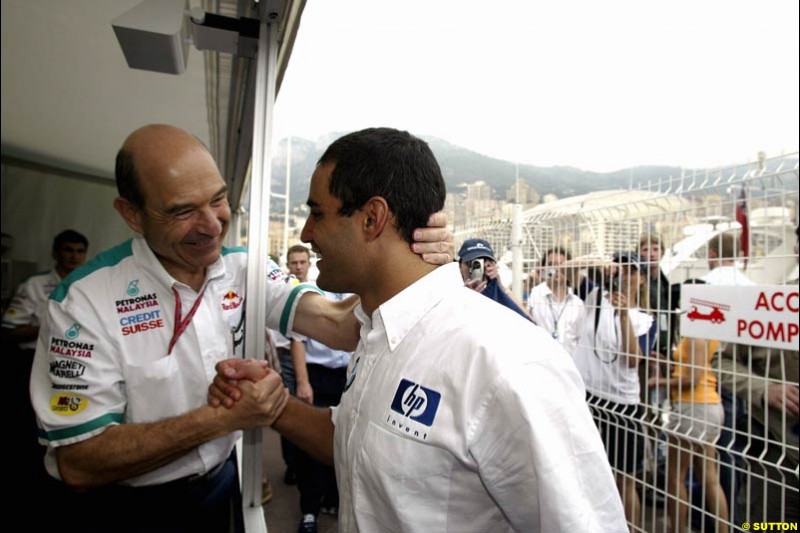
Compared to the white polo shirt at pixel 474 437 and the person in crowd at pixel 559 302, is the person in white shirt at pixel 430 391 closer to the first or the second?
the white polo shirt at pixel 474 437

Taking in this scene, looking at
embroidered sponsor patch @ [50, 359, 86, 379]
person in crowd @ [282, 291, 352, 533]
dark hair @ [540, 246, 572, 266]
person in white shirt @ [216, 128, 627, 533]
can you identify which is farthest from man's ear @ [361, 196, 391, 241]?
person in crowd @ [282, 291, 352, 533]

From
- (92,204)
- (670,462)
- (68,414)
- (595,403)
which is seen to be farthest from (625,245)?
(92,204)

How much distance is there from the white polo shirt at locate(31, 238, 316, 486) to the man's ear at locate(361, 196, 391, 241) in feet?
2.41

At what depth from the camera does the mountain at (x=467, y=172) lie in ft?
5.48

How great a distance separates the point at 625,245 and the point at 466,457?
7.50 feet

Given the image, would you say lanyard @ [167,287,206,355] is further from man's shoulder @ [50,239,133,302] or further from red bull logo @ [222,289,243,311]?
man's shoulder @ [50,239,133,302]

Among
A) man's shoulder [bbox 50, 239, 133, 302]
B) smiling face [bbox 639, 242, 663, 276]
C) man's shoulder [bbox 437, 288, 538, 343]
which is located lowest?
man's shoulder [bbox 437, 288, 538, 343]

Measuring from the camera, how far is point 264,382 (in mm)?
1478

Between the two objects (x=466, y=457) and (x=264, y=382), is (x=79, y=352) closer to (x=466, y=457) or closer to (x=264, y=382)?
(x=264, y=382)

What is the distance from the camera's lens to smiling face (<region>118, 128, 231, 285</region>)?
1484 mm

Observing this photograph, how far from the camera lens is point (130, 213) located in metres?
1.59

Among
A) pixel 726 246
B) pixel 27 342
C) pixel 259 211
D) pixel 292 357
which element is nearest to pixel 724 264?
pixel 726 246

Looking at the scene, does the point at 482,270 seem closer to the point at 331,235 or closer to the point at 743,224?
the point at 743,224

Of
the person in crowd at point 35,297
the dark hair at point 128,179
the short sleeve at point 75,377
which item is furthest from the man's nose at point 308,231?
the person in crowd at point 35,297
